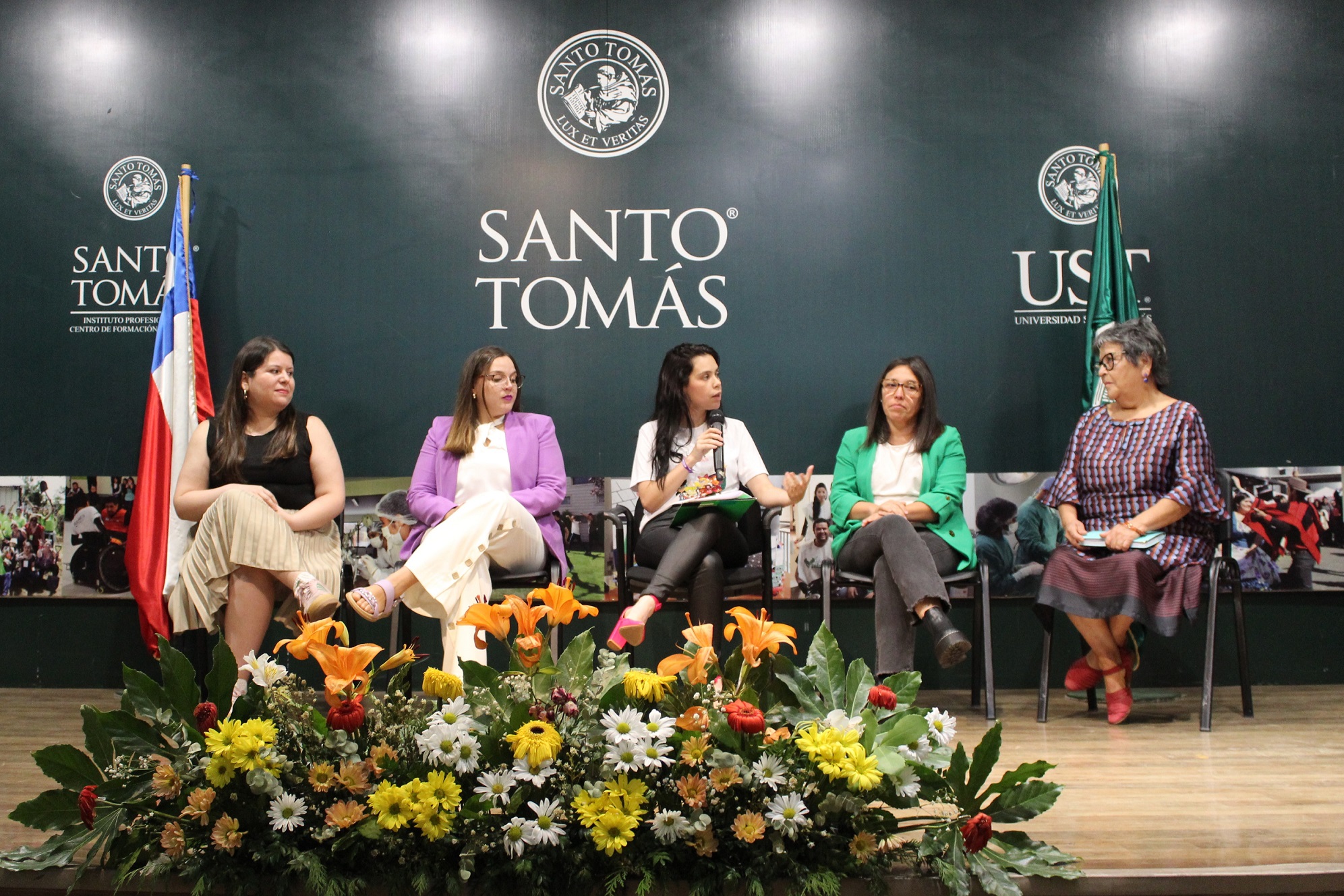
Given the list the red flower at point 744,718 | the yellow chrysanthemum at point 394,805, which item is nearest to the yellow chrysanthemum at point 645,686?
the red flower at point 744,718

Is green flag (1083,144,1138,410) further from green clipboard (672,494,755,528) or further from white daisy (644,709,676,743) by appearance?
white daisy (644,709,676,743)

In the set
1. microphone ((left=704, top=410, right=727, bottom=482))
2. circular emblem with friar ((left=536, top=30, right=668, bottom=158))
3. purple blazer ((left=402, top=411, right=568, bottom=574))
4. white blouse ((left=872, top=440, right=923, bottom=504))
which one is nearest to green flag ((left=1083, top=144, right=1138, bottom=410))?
white blouse ((left=872, top=440, right=923, bottom=504))

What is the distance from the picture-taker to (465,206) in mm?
4273

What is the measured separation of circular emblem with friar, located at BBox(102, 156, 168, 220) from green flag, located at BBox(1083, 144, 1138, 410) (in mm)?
3684

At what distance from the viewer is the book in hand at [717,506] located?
3.45 m

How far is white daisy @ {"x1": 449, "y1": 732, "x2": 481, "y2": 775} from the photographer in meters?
1.56

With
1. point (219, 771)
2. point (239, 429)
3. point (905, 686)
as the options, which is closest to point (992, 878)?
point (905, 686)

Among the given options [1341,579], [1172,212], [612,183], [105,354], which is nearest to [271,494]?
[105,354]

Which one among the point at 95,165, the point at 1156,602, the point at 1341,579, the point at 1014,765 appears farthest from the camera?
the point at 95,165

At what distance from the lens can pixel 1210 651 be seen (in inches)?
132

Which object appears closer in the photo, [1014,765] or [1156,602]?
[1014,765]

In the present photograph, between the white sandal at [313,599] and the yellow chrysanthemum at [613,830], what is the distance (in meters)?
1.61

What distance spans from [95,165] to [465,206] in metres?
1.53

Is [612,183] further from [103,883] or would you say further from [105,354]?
[103,883]
